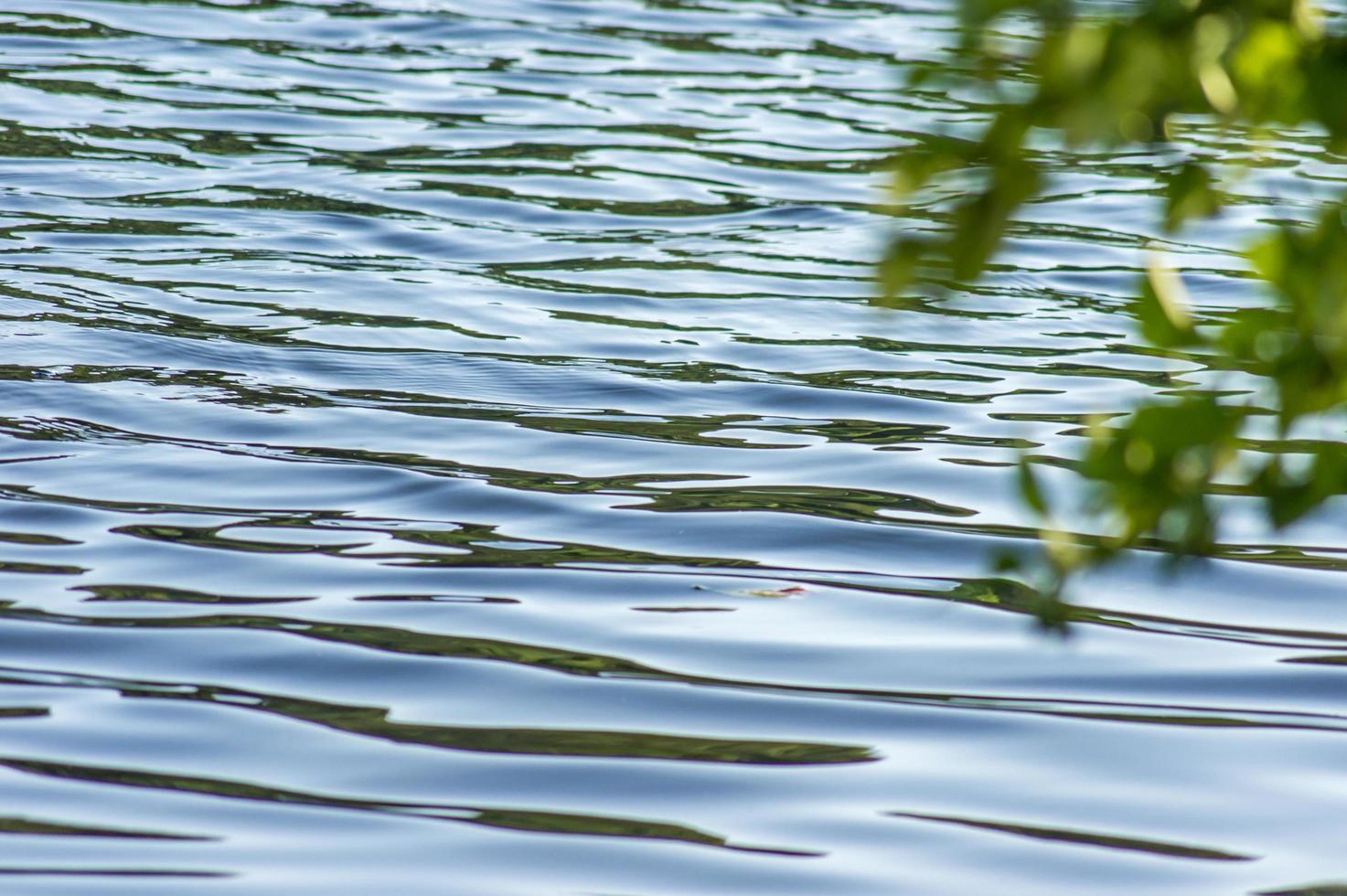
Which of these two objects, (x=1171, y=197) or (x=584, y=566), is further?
(x=584, y=566)

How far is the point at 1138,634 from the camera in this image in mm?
2762

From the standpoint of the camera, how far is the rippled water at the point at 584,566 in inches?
83.1

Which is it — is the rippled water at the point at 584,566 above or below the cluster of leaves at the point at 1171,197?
above

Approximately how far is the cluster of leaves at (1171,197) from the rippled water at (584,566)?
135 millimetres

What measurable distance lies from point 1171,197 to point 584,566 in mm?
1973

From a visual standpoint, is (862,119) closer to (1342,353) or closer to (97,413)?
(97,413)

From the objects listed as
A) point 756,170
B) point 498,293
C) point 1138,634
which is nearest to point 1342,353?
point 1138,634

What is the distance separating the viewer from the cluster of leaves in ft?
3.29

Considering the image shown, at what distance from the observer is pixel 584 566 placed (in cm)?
297

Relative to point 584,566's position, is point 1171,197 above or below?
below

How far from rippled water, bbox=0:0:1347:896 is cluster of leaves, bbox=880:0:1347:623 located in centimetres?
13

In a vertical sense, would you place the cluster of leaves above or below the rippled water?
below

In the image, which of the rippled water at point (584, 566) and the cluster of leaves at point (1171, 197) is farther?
the rippled water at point (584, 566)

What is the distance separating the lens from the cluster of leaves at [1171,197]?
100 cm
